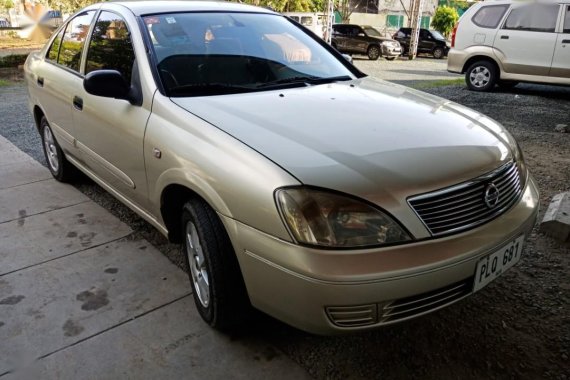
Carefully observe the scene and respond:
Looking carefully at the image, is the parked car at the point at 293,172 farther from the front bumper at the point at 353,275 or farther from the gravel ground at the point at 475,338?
the gravel ground at the point at 475,338

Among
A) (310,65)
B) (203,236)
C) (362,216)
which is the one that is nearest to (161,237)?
(203,236)

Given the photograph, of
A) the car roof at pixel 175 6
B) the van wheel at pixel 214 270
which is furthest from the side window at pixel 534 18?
the van wheel at pixel 214 270

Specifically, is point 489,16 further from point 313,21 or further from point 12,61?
point 313,21

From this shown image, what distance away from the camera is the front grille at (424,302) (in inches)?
68.9

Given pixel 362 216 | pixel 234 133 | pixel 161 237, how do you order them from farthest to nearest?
pixel 161 237 < pixel 234 133 < pixel 362 216

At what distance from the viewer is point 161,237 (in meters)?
3.29

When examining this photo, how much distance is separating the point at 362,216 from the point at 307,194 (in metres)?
0.21

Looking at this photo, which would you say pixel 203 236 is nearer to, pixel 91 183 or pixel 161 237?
pixel 161 237

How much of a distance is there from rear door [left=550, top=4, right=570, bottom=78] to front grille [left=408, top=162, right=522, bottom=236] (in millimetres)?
7476

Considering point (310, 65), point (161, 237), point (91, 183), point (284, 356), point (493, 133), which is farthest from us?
point (91, 183)

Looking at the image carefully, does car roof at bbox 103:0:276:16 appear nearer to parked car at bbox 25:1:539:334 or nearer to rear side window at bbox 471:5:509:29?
parked car at bbox 25:1:539:334

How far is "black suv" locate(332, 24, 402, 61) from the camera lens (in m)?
18.5

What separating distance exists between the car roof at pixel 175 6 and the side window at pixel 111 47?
0.39 ft

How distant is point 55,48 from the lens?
13.2 ft
